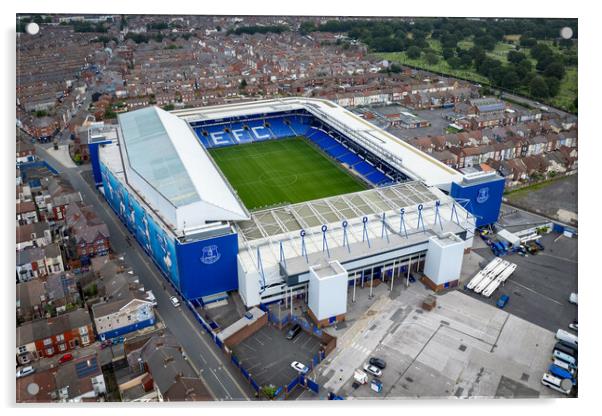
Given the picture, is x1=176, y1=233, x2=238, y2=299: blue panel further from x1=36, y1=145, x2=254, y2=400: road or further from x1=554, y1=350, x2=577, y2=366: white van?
x1=554, y1=350, x2=577, y2=366: white van

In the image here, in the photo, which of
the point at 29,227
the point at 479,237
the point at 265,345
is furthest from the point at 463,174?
the point at 29,227

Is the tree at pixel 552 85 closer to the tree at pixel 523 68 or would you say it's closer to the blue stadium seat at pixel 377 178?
the tree at pixel 523 68

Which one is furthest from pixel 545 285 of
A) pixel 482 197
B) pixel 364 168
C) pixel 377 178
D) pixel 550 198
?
pixel 364 168

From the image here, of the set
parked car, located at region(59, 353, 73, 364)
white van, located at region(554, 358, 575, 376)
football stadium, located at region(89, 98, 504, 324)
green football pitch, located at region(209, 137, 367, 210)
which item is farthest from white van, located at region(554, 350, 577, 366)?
parked car, located at region(59, 353, 73, 364)

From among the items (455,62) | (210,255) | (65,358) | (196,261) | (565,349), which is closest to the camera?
(65,358)

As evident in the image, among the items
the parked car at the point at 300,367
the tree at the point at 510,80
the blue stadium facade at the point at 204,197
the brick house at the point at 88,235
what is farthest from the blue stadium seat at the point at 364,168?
the tree at the point at 510,80

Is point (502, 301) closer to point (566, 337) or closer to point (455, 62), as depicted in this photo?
point (566, 337)
